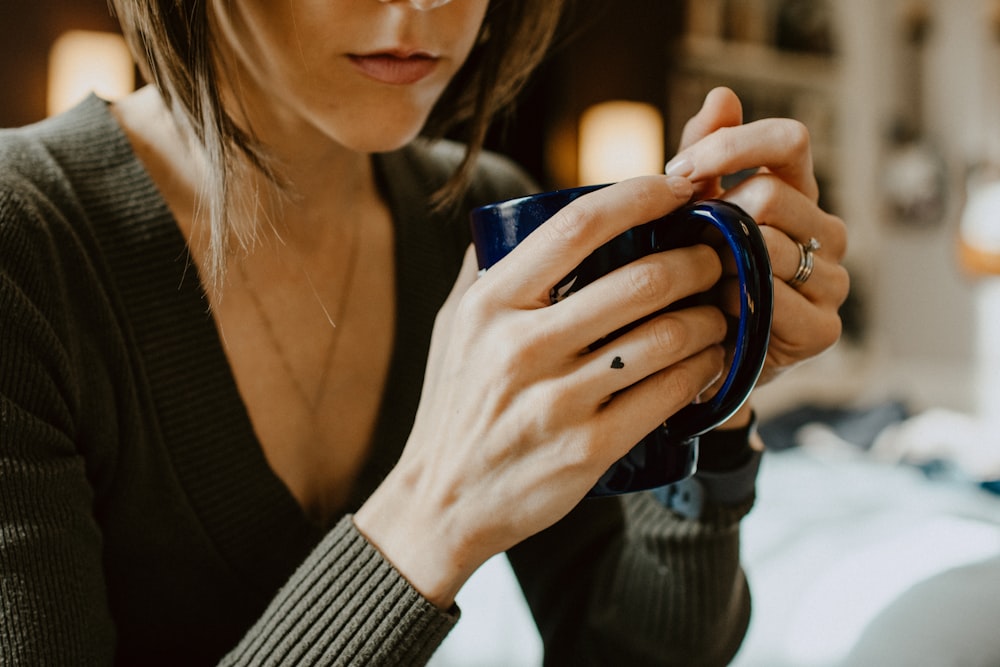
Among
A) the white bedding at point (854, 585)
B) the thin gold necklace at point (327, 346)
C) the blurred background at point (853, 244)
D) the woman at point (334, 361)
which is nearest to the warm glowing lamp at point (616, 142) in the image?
the blurred background at point (853, 244)

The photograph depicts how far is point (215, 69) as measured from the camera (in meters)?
0.58

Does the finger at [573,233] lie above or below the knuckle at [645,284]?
above

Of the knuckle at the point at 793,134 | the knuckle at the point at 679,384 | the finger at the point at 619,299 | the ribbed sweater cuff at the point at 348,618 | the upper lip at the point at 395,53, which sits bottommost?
the ribbed sweater cuff at the point at 348,618

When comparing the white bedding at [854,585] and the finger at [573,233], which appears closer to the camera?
the finger at [573,233]

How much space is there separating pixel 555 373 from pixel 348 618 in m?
0.21

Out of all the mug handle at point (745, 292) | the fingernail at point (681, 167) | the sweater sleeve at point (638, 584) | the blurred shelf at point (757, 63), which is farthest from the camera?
the blurred shelf at point (757, 63)

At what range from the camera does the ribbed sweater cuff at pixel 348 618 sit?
47 cm

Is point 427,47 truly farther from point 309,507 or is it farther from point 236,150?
point 309,507

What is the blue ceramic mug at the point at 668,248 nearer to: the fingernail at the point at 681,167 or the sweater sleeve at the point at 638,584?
the fingernail at the point at 681,167

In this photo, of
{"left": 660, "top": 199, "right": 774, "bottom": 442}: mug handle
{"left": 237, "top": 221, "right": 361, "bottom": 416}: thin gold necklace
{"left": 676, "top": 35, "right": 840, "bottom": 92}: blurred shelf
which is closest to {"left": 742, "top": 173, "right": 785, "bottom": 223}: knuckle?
{"left": 660, "top": 199, "right": 774, "bottom": 442}: mug handle

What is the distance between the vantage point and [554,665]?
2.35 feet

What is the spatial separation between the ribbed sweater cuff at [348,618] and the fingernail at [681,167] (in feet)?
0.96

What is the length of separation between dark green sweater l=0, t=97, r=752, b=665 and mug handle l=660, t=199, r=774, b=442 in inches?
8.6

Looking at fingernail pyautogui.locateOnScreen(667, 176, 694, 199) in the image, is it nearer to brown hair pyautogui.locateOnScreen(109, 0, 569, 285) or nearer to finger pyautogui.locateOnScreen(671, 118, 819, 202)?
finger pyautogui.locateOnScreen(671, 118, 819, 202)
